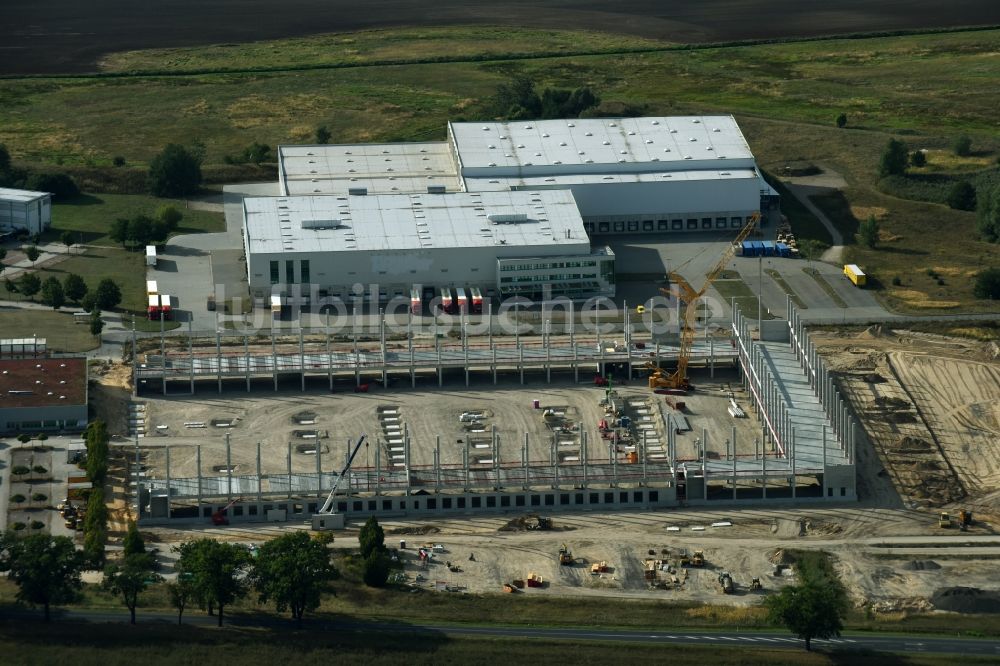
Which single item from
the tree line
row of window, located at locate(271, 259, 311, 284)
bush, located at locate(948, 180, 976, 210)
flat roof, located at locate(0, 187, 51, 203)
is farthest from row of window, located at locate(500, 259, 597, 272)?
the tree line

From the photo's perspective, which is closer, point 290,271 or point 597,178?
point 290,271

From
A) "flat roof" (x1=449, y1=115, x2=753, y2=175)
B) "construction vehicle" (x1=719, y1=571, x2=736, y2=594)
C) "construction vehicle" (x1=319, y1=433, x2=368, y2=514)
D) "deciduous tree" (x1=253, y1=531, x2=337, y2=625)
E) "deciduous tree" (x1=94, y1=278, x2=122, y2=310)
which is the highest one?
"flat roof" (x1=449, y1=115, x2=753, y2=175)

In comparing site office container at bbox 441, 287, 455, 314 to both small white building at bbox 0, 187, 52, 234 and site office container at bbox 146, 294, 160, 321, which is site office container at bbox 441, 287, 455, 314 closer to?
site office container at bbox 146, 294, 160, 321

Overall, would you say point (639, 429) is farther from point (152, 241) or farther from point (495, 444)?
point (152, 241)

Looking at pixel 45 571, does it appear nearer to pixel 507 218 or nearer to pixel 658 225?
pixel 507 218

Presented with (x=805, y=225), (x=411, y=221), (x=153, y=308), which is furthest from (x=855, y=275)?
(x=153, y=308)

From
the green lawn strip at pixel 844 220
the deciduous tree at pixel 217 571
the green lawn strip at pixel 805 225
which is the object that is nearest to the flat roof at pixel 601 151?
the green lawn strip at pixel 805 225

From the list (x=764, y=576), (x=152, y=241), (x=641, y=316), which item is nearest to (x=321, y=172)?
(x=152, y=241)

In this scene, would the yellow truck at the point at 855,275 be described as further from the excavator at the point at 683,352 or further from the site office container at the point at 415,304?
the site office container at the point at 415,304
